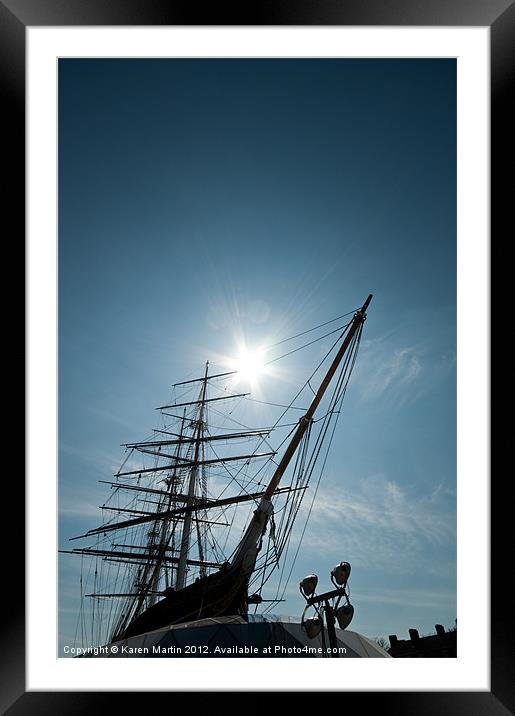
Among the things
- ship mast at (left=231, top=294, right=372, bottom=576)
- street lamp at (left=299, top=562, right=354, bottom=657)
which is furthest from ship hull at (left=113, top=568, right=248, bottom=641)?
street lamp at (left=299, top=562, right=354, bottom=657)

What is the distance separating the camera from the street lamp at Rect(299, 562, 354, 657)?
3096mm

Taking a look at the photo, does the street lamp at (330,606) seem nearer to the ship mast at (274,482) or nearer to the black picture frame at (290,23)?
the black picture frame at (290,23)

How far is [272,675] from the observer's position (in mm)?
2717

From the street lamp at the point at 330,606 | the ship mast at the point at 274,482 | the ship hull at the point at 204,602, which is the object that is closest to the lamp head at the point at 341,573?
the street lamp at the point at 330,606

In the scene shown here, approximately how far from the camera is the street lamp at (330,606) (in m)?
3.10

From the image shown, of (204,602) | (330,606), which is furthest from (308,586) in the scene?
(204,602)

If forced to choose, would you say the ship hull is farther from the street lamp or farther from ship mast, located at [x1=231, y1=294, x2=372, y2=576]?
the street lamp

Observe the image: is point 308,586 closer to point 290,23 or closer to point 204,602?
point 290,23

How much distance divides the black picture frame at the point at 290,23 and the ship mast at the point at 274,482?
2203mm

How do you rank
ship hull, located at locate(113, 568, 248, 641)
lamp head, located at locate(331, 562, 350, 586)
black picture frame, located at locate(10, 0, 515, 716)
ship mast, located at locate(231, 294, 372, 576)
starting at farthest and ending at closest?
ship hull, located at locate(113, 568, 248, 641) < ship mast, located at locate(231, 294, 372, 576) < lamp head, located at locate(331, 562, 350, 586) < black picture frame, located at locate(10, 0, 515, 716)

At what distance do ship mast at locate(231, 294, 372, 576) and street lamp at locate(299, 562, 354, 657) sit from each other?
2.17 m

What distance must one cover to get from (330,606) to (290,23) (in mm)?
2788

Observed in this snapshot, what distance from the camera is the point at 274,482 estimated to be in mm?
5785

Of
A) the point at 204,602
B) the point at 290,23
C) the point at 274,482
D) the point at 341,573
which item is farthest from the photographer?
the point at 204,602
